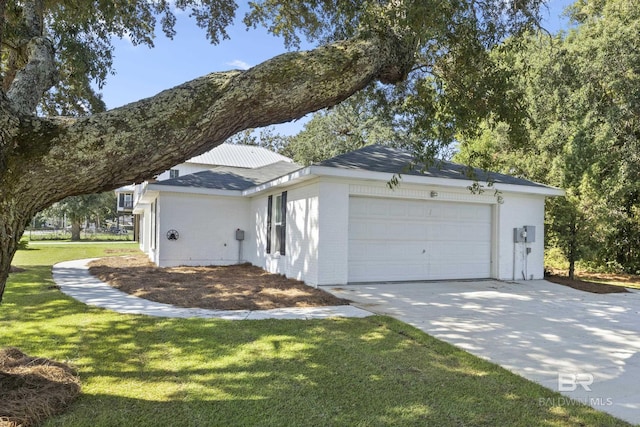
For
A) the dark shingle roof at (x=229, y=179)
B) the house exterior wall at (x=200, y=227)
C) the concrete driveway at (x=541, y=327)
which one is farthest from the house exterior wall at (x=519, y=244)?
the house exterior wall at (x=200, y=227)

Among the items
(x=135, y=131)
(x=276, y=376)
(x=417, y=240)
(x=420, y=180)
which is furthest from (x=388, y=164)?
(x=135, y=131)

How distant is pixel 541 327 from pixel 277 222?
7.28 m

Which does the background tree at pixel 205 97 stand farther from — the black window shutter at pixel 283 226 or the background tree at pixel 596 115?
the background tree at pixel 596 115

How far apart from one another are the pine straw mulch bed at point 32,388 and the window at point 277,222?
292 inches

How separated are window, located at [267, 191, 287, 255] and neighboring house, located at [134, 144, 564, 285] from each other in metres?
0.03

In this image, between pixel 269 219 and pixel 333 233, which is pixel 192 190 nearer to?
pixel 269 219

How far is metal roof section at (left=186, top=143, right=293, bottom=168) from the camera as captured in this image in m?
28.8

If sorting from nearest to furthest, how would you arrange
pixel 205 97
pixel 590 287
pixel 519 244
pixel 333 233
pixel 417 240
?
pixel 205 97
pixel 333 233
pixel 417 240
pixel 590 287
pixel 519 244

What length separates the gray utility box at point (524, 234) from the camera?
1141cm

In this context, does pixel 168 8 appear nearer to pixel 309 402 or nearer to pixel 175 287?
pixel 175 287

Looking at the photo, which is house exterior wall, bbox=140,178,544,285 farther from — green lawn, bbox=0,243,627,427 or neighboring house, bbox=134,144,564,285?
green lawn, bbox=0,243,627,427

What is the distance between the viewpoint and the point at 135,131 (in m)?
2.62

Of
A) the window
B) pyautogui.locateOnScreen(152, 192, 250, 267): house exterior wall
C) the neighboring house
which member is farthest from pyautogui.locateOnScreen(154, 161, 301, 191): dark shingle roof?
the window

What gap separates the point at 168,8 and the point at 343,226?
225 inches
